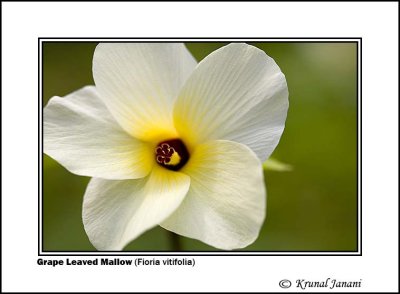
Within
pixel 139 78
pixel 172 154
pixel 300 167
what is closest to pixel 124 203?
pixel 172 154

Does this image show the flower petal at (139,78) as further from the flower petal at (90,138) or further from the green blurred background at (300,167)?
the green blurred background at (300,167)

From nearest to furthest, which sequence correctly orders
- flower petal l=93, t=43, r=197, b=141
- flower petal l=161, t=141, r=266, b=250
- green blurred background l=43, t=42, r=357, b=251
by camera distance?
flower petal l=161, t=141, r=266, b=250, flower petal l=93, t=43, r=197, b=141, green blurred background l=43, t=42, r=357, b=251

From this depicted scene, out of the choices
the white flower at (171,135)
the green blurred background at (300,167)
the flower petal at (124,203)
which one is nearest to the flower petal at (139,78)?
the white flower at (171,135)

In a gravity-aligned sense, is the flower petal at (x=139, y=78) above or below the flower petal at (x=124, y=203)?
above

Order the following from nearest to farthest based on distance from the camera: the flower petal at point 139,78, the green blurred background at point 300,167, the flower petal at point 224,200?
the flower petal at point 224,200, the flower petal at point 139,78, the green blurred background at point 300,167

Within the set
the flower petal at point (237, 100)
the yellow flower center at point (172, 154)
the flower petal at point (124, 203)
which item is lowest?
the flower petal at point (124, 203)

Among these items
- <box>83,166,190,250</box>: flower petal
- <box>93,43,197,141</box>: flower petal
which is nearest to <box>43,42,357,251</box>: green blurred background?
<box>93,43,197,141</box>: flower petal

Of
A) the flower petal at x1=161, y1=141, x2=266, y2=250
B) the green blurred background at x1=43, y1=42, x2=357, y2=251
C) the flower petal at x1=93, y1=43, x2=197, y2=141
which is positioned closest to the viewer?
the flower petal at x1=161, y1=141, x2=266, y2=250

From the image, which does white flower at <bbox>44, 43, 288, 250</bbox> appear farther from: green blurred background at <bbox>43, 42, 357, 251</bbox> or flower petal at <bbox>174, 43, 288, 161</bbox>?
green blurred background at <bbox>43, 42, 357, 251</bbox>
